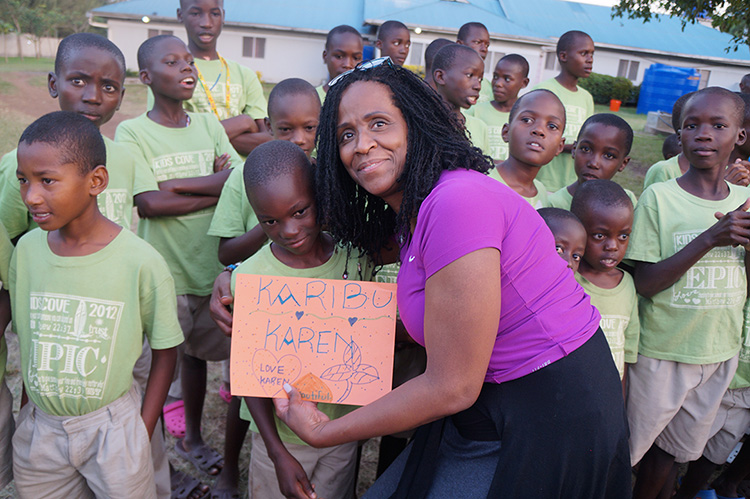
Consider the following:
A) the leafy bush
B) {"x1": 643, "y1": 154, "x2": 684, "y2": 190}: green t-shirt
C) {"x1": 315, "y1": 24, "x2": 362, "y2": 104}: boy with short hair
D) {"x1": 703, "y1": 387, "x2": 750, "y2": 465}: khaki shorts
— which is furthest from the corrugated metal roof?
{"x1": 703, "y1": 387, "x2": 750, "y2": 465}: khaki shorts

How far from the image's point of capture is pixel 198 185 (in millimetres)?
2859

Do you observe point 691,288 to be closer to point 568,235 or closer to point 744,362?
point 744,362

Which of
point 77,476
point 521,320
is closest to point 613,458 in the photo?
point 521,320

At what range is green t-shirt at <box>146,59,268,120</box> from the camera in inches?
150

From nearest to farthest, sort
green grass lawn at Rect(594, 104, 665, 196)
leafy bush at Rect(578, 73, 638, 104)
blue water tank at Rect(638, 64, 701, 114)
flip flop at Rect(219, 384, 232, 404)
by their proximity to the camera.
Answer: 1. flip flop at Rect(219, 384, 232, 404)
2. green grass lawn at Rect(594, 104, 665, 196)
3. blue water tank at Rect(638, 64, 701, 114)
4. leafy bush at Rect(578, 73, 638, 104)

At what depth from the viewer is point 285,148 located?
6.88 ft

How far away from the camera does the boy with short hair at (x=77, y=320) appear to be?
1.94 m

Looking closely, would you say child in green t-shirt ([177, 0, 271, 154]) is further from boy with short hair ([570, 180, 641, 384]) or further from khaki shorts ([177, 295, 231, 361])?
boy with short hair ([570, 180, 641, 384])

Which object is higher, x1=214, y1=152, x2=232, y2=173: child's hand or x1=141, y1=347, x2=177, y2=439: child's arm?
x1=214, y1=152, x2=232, y2=173: child's hand

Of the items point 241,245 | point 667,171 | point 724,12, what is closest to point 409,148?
point 241,245

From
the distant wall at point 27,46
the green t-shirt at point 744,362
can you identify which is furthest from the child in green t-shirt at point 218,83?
the distant wall at point 27,46

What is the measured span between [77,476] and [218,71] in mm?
2812

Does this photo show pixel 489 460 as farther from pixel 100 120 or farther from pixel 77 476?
pixel 100 120

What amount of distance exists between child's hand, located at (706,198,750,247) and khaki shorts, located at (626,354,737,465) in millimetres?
660
